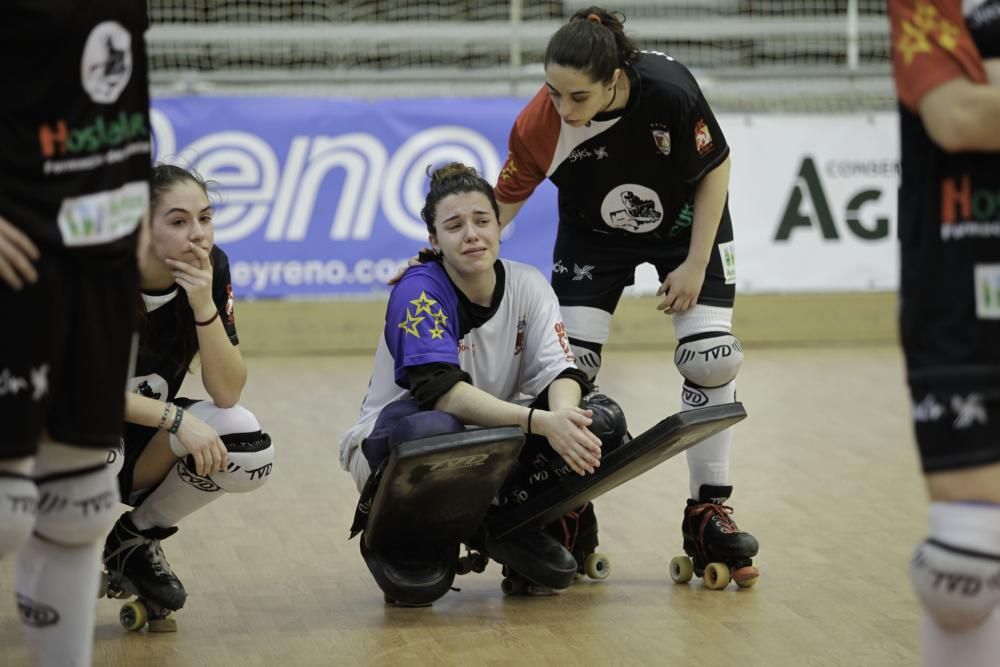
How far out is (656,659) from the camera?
289 cm

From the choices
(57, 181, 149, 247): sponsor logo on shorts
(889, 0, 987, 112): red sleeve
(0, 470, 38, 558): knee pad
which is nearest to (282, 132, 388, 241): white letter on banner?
(57, 181, 149, 247): sponsor logo on shorts

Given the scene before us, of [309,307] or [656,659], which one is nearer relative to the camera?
[656,659]

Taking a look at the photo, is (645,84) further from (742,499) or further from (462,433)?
(742,499)

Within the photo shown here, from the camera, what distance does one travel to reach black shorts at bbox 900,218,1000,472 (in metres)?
1.98

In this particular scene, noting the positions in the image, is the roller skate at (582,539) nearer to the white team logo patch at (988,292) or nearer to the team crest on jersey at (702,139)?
the team crest on jersey at (702,139)

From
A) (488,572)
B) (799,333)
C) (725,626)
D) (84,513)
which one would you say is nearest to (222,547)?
(488,572)

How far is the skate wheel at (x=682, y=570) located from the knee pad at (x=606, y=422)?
37 centimetres

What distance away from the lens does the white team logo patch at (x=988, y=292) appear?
78.6 inches

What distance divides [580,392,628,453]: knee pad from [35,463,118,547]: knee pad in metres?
1.46

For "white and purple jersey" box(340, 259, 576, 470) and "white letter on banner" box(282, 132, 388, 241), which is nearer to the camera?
"white and purple jersey" box(340, 259, 576, 470)

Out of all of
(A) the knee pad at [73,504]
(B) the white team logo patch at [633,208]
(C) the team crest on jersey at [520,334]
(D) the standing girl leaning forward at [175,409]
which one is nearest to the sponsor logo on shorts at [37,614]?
(A) the knee pad at [73,504]

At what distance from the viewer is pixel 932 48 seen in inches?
78.7

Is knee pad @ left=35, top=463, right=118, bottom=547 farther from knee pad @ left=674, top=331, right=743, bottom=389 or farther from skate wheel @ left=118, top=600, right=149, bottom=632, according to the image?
knee pad @ left=674, top=331, right=743, bottom=389

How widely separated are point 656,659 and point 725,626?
0.99ft
